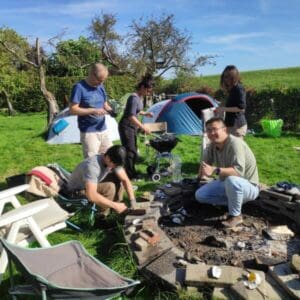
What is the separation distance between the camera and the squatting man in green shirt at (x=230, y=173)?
422 centimetres

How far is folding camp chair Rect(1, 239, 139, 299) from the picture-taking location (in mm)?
2422

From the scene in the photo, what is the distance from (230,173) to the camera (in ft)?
13.9

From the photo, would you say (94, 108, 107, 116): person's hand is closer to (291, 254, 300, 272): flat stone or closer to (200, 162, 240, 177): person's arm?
(200, 162, 240, 177): person's arm

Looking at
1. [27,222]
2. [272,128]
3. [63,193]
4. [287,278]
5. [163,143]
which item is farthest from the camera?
[272,128]

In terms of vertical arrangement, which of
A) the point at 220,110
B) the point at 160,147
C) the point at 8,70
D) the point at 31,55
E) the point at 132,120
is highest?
the point at 31,55

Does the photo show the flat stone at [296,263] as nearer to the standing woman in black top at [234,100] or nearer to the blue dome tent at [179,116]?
the standing woman in black top at [234,100]

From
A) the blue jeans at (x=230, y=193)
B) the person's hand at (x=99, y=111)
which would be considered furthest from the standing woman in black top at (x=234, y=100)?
the person's hand at (x=99, y=111)

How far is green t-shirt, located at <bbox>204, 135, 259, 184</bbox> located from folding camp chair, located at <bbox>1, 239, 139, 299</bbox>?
1.98 m

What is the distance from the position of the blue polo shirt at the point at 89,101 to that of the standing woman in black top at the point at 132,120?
2.30ft

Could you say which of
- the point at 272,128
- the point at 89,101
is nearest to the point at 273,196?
the point at 89,101

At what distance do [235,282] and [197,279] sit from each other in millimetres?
285

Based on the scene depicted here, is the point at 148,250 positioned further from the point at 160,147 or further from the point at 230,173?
the point at 160,147

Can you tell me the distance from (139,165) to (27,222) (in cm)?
431

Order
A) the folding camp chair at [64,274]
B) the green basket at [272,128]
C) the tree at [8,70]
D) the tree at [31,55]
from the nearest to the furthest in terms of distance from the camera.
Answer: the folding camp chair at [64,274], the green basket at [272,128], the tree at [31,55], the tree at [8,70]
